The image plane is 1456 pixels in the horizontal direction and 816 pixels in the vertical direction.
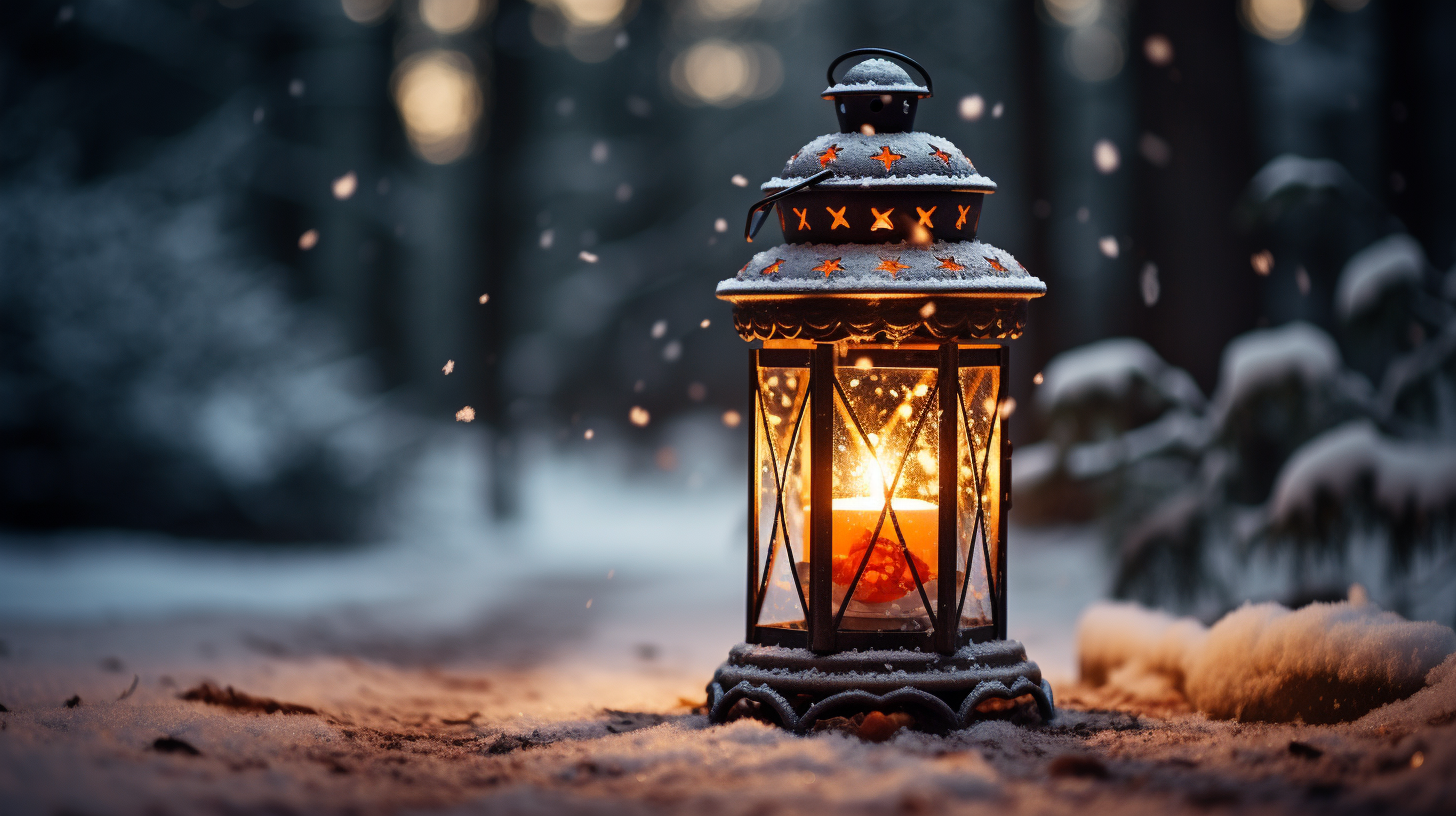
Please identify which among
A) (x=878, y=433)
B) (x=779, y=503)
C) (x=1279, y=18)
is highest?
(x=1279, y=18)

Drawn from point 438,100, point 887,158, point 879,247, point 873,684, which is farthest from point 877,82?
point 438,100

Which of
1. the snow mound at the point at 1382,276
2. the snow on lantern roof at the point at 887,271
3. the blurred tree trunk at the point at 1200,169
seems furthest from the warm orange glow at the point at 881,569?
the blurred tree trunk at the point at 1200,169

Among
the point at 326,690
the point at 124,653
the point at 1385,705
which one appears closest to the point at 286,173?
the point at 124,653

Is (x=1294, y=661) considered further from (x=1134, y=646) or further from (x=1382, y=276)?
(x=1382, y=276)

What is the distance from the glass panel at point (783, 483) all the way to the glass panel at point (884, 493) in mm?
178

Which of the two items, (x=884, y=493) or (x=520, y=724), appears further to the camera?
(x=520, y=724)

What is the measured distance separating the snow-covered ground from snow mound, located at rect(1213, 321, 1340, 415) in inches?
60.5

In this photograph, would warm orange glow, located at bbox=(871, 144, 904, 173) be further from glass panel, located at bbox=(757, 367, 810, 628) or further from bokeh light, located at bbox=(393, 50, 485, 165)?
bokeh light, located at bbox=(393, 50, 485, 165)

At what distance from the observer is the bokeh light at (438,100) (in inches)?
649

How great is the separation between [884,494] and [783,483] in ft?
1.17

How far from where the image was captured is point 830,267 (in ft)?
12.9

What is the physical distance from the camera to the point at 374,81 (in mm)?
14242

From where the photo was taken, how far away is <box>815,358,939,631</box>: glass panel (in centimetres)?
404

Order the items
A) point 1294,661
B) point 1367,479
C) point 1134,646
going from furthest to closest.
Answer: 1. point 1367,479
2. point 1134,646
3. point 1294,661
